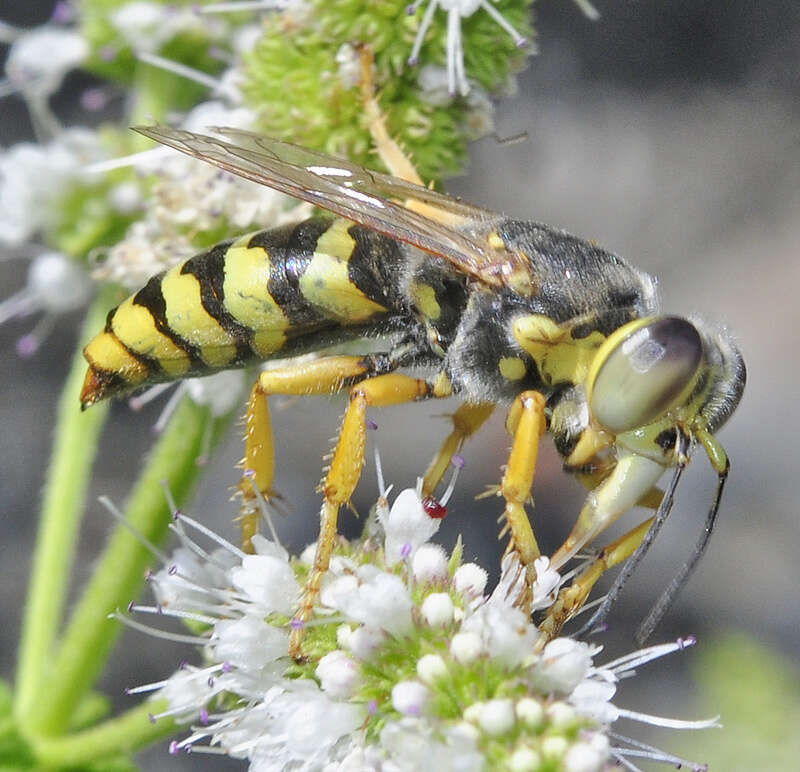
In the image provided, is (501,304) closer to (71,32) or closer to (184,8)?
(184,8)

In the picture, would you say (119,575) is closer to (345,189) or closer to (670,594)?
(345,189)

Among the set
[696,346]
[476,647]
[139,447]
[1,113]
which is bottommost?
[139,447]

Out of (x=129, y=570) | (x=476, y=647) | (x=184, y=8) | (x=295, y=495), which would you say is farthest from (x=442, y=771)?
(x=295, y=495)

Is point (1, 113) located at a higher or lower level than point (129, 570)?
lower

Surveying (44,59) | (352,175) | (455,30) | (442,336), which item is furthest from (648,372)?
(44,59)

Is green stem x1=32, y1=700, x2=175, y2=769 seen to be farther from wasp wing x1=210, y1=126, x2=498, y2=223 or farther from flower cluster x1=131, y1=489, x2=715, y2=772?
wasp wing x1=210, y1=126, x2=498, y2=223

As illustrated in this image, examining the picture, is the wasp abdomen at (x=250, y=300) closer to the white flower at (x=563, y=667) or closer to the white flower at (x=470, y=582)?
the white flower at (x=470, y=582)
